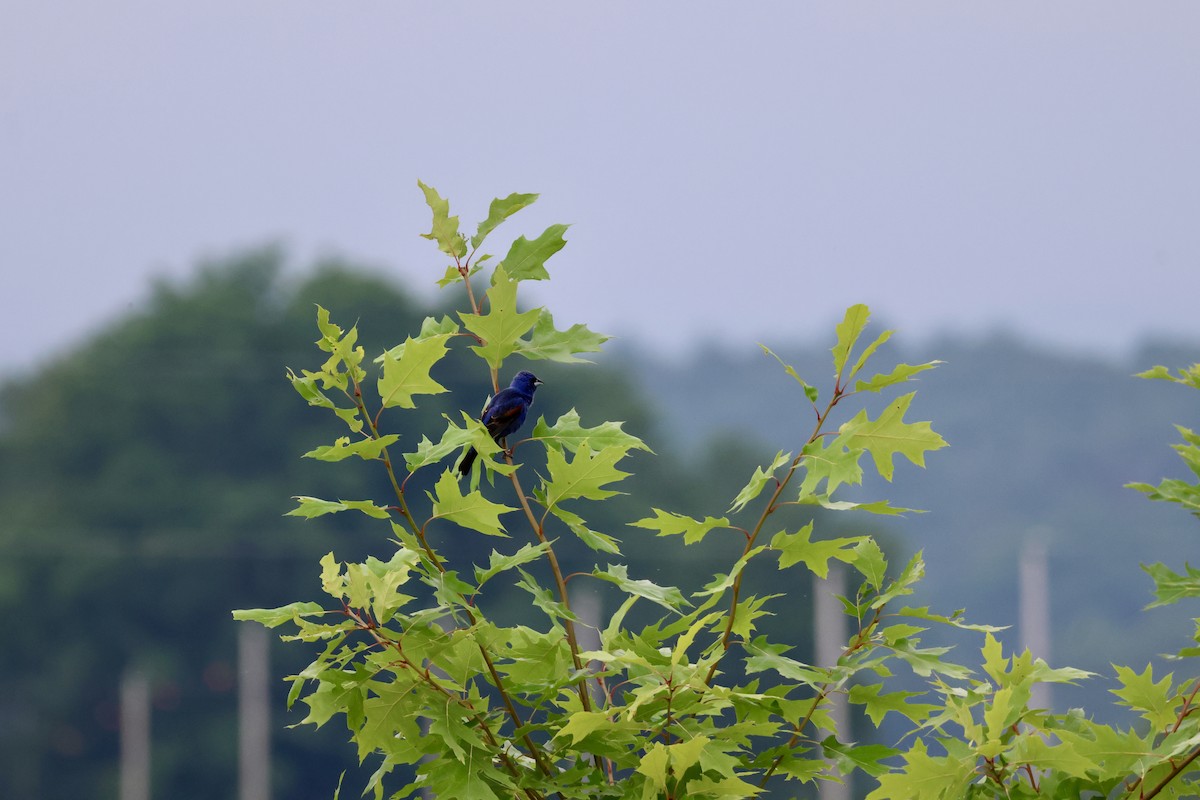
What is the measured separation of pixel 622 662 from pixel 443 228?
26.4 inches

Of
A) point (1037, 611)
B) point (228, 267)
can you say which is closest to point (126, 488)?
point (228, 267)

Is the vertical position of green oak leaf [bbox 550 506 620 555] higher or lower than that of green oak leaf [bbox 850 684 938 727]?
higher

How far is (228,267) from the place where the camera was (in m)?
50.4

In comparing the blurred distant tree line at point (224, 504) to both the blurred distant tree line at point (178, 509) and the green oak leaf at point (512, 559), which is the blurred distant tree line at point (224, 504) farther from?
the green oak leaf at point (512, 559)

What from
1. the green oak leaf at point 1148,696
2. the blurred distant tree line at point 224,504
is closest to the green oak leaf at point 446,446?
the green oak leaf at point 1148,696

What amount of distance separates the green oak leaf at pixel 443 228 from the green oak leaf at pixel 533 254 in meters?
0.07

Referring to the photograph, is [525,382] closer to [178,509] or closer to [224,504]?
[224,504]

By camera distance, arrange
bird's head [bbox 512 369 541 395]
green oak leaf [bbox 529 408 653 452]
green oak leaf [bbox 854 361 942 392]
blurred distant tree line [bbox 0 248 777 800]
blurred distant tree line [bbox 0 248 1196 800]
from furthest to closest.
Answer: blurred distant tree line [bbox 0 248 1196 800] < blurred distant tree line [bbox 0 248 777 800] < bird's head [bbox 512 369 541 395] < green oak leaf [bbox 529 408 653 452] < green oak leaf [bbox 854 361 942 392]

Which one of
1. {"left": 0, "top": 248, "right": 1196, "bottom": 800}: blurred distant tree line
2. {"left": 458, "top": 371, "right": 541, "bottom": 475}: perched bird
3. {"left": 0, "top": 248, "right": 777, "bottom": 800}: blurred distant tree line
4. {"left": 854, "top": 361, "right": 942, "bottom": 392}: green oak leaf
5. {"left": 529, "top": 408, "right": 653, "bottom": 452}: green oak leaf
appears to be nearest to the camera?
{"left": 854, "top": 361, "right": 942, "bottom": 392}: green oak leaf

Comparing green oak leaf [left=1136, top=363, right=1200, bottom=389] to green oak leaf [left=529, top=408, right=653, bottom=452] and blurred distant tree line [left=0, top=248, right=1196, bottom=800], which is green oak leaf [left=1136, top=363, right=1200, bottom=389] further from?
blurred distant tree line [left=0, top=248, right=1196, bottom=800]

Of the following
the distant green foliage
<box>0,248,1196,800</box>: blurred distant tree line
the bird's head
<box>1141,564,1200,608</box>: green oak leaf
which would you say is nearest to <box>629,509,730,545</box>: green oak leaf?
the distant green foliage

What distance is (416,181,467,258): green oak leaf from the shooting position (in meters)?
2.15

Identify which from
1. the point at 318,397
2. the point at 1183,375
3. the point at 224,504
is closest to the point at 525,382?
the point at 318,397

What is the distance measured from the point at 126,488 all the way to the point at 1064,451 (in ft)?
109
